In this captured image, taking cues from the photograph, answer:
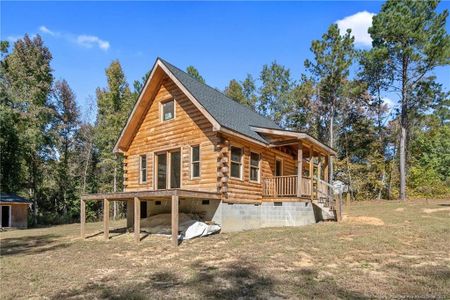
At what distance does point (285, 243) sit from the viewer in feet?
36.6

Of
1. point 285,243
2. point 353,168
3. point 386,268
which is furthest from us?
point 353,168

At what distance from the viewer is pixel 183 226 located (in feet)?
45.3

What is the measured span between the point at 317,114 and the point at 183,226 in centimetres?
2627

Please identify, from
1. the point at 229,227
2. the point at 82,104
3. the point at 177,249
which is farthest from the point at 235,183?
the point at 82,104

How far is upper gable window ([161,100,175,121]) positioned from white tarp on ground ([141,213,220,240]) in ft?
14.9

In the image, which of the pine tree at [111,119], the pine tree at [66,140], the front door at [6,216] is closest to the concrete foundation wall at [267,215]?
the front door at [6,216]

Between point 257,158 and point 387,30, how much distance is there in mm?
18843

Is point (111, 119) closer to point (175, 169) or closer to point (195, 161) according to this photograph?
point (175, 169)

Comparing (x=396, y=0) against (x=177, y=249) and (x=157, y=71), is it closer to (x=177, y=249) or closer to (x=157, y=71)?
(x=157, y=71)

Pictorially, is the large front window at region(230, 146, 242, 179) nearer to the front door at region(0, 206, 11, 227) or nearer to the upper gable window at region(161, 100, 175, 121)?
the upper gable window at region(161, 100, 175, 121)

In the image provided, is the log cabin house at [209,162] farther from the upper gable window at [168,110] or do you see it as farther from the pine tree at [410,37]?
the pine tree at [410,37]

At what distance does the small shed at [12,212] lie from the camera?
1054 inches

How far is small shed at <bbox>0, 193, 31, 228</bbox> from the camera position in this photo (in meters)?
26.8

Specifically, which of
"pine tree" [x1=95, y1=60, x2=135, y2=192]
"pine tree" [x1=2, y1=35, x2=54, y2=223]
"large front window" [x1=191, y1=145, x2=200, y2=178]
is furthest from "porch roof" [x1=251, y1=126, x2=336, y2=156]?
"pine tree" [x1=2, y1=35, x2=54, y2=223]
